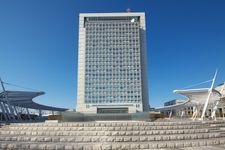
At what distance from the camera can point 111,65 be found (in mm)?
88750

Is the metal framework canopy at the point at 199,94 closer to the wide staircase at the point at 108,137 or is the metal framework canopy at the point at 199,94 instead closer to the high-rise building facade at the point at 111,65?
the high-rise building facade at the point at 111,65

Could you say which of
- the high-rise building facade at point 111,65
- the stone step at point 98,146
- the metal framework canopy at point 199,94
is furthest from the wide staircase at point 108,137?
the high-rise building facade at point 111,65

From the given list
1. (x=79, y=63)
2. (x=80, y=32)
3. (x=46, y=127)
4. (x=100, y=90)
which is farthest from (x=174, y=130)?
(x=80, y=32)

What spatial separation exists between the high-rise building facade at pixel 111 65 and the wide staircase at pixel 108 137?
68008mm

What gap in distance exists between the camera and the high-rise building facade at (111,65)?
84812mm

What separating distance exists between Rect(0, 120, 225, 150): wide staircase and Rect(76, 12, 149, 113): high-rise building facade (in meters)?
68.0

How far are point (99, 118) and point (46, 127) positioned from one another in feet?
46.1

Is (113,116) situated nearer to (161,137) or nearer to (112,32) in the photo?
(161,137)

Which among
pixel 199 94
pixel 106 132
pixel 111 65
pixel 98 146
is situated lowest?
pixel 98 146

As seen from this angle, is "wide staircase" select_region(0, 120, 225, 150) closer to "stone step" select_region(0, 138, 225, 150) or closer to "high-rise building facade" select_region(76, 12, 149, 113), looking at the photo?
"stone step" select_region(0, 138, 225, 150)

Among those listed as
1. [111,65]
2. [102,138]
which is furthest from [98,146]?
[111,65]

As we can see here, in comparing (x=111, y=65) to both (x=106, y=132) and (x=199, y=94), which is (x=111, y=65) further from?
(x=106, y=132)

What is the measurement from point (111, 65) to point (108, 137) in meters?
77.0

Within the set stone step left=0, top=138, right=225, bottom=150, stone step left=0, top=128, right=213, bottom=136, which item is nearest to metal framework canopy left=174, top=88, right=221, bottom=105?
stone step left=0, top=128, right=213, bottom=136
